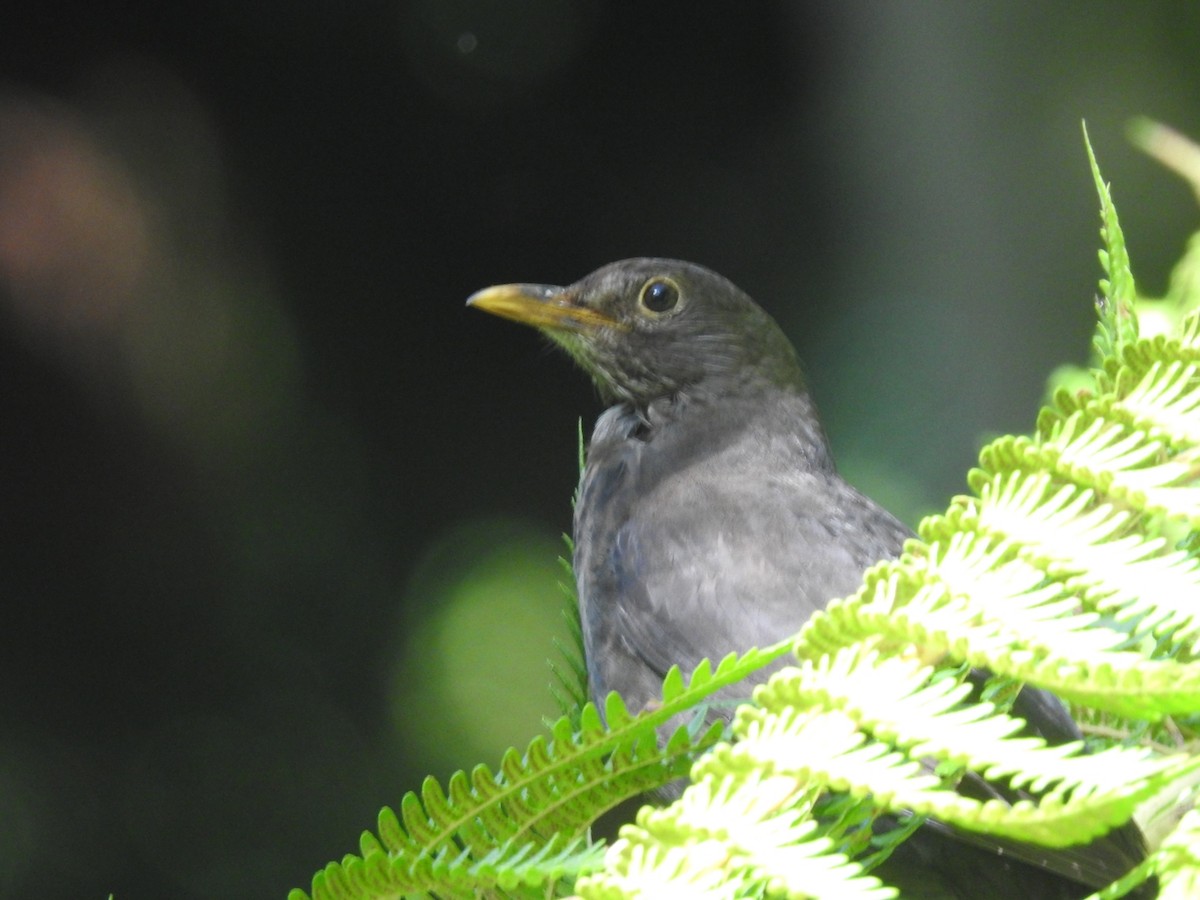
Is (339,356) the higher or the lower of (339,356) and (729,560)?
the higher

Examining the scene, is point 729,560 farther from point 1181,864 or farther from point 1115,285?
point 1181,864

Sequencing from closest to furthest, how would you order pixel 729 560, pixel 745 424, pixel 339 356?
pixel 729 560 → pixel 745 424 → pixel 339 356

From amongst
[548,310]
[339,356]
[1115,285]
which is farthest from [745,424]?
[339,356]

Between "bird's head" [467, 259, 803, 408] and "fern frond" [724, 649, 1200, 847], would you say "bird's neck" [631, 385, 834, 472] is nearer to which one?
"bird's head" [467, 259, 803, 408]

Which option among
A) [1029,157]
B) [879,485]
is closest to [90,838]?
[879,485]

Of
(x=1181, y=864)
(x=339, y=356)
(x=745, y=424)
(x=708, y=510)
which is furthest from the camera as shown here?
(x=339, y=356)

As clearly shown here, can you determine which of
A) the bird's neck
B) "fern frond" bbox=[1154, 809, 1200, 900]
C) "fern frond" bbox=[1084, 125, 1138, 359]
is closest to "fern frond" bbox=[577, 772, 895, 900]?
"fern frond" bbox=[1154, 809, 1200, 900]

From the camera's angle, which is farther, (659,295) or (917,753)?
(659,295)

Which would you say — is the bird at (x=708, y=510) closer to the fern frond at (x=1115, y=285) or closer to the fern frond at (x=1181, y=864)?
the fern frond at (x=1115, y=285)
